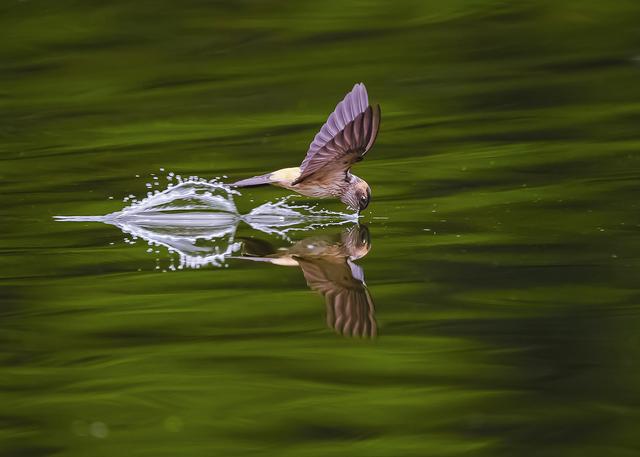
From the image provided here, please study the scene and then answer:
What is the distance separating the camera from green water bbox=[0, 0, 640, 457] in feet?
13.1

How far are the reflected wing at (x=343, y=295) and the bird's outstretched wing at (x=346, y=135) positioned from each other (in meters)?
0.56

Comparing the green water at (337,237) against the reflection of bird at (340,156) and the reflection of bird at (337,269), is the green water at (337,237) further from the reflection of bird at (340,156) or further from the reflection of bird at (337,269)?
the reflection of bird at (340,156)

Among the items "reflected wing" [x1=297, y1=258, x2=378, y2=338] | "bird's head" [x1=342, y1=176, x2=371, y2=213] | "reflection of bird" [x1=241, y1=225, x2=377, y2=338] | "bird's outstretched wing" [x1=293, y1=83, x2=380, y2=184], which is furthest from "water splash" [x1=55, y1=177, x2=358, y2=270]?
"reflected wing" [x1=297, y1=258, x2=378, y2=338]

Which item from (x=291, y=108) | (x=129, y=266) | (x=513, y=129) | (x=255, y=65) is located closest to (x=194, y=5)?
(x=255, y=65)

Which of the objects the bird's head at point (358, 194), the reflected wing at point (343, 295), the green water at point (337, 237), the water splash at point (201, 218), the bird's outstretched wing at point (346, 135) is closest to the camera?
the green water at point (337, 237)

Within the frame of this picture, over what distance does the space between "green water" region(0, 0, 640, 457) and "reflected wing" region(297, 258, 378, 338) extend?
63 mm

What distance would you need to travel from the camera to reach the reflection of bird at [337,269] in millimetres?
4949

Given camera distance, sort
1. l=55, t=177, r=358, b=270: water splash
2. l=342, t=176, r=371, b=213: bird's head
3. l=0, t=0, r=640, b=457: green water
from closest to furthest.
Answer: l=0, t=0, r=640, b=457: green water < l=55, t=177, r=358, b=270: water splash < l=342, t=176, r=371, b=213: bird's head

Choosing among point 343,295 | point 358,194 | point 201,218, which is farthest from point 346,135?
point 201,218

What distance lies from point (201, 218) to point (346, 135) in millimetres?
1263

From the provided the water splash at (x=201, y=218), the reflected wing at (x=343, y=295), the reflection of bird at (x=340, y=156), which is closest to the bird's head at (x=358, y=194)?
the reflection of bird at (x=340, y=156)

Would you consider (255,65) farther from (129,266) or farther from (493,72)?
(129,266)

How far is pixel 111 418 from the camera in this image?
13.4ft

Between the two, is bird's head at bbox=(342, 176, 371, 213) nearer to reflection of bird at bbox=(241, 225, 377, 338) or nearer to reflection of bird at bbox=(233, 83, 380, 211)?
reflection of bird at bbox=(233, 83, 380, 211)
